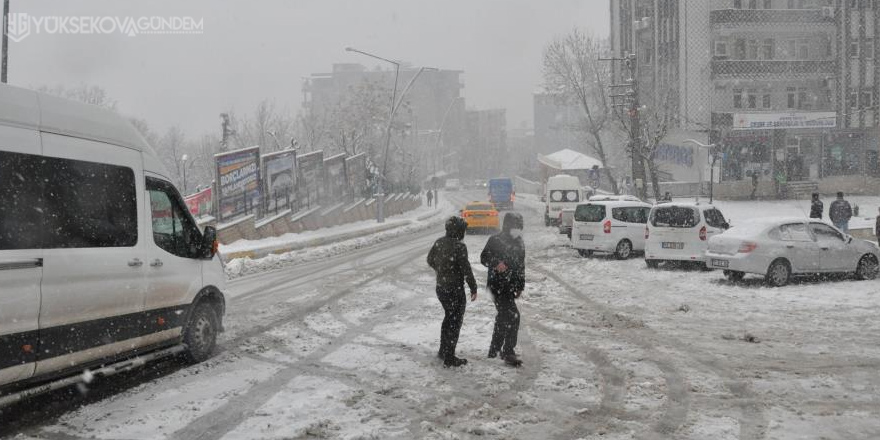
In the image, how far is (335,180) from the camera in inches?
1510

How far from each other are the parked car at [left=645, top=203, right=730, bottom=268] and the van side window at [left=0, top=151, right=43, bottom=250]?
14.6 meters

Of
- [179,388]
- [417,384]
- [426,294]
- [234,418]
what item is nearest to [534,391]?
[417,384]

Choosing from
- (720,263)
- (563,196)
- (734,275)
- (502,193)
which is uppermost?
(502,193)

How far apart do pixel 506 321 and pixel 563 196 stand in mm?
32429

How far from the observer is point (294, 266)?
20.5 m

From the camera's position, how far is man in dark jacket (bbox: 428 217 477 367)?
7.77 meters

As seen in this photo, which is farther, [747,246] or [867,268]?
[867,268]

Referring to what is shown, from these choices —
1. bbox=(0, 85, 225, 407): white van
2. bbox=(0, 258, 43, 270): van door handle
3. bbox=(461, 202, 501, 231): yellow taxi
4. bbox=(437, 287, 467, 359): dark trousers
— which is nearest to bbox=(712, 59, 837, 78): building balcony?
bbox=(461, 202, 501, 231): yellow taxi

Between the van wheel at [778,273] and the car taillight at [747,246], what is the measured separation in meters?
0.46

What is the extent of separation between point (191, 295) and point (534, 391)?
3.74m

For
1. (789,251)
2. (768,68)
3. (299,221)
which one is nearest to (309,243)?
(299,221)

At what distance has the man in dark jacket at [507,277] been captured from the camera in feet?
25.7

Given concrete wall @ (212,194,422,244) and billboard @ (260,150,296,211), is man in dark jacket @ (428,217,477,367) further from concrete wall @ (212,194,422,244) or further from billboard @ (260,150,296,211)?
billboard @ (260,150,296,211)

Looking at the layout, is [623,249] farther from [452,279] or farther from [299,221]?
[299,221]
